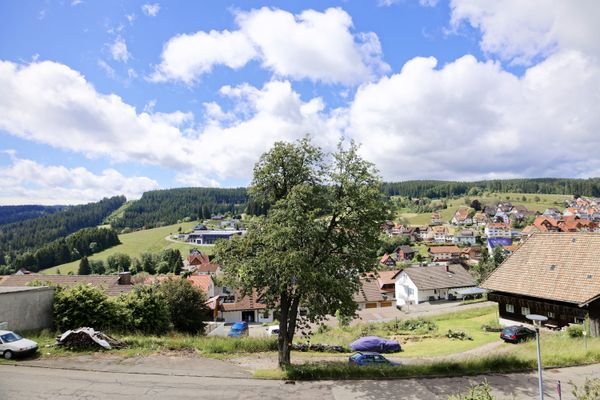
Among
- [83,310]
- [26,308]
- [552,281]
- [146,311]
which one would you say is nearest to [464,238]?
[552,281]

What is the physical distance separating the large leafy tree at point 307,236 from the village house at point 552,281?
18554 mm

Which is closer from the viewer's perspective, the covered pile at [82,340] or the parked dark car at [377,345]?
the covered pile at [82,340]

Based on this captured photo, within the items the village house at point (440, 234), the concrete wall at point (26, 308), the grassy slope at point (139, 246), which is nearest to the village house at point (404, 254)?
the village house at point (440, 234)

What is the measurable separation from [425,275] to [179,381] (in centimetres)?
6453

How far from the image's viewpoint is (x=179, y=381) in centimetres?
1656

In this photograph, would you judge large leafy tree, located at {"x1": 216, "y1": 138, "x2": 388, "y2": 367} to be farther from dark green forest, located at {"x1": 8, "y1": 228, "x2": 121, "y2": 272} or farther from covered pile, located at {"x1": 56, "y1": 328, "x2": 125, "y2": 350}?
dark green forest, located at {"x1": 8, "y1": 228, "x2": 121, "y2": 272}

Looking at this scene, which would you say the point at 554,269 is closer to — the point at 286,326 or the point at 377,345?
the point at 377,345

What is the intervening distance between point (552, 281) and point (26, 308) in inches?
1416

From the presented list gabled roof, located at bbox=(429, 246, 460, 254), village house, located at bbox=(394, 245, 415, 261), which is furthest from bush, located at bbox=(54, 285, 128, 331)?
gabled roof, located at bbox=(429, 246, 460, 254)

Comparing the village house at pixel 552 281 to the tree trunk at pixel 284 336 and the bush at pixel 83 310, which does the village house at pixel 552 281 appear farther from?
the bush at pixel 83 310

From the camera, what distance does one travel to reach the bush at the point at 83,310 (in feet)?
76.1

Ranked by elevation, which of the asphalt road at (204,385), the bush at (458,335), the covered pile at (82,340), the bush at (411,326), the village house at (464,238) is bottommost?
the bush at (411,326)

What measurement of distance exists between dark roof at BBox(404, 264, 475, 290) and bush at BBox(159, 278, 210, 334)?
153 ft

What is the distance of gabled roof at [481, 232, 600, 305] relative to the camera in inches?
1101
